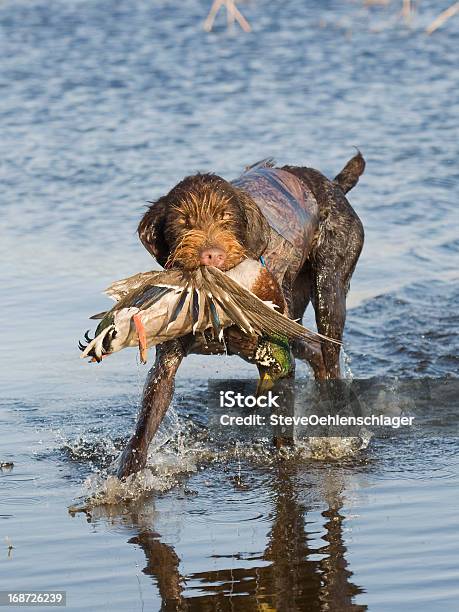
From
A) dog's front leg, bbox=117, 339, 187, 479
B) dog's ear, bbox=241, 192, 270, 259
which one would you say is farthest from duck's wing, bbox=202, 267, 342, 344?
dog's front leg, bbox=117, 339, 187, 479

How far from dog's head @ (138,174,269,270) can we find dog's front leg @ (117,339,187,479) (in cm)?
48

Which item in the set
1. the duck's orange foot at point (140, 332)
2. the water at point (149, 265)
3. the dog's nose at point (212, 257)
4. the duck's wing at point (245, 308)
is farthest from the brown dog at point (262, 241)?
the water at point (149, 265)

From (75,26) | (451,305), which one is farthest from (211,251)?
(75,26)

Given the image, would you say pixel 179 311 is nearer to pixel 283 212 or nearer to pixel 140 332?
pixel 140 332

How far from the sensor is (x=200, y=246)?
5.69 m

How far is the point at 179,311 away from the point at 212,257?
28 centimetres

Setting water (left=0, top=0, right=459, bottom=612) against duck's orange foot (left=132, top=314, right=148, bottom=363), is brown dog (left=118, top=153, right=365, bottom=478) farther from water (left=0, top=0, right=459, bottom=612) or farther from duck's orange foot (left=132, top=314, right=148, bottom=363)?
water (left=0, top=0, right=459, bottom=612)

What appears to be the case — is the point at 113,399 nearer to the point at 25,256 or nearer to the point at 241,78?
the point at 25,256

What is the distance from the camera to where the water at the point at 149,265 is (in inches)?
208

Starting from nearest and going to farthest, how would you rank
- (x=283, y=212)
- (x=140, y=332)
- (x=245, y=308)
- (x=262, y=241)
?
(x=140, y=332)
(x=245, y=308)
(x=262, y=241)
(x=283, y=212)

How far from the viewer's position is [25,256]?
33.3 feet

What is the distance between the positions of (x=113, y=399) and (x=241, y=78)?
8514 mm

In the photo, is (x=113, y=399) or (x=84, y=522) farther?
(x=113, y=399)

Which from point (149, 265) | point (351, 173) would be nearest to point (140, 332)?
point (351, 173)
